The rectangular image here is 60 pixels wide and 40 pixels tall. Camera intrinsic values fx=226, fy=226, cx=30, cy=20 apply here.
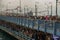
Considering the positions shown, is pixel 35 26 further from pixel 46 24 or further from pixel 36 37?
pixel 46 24

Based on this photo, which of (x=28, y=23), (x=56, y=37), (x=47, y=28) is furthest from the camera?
(x=28, y=23)

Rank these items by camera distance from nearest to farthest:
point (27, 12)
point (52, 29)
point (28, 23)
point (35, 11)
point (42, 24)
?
1. point (52, 29)
2. point (42, 24)
3. point (28, 23)
4. point (35, 11)
5. point (27, 12)

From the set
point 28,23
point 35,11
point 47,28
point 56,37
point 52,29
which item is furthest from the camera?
point 35,11

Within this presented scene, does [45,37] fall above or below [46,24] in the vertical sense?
below

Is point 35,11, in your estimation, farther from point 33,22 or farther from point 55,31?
point 55,31

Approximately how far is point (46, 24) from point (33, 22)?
6.08m

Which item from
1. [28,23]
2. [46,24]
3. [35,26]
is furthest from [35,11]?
[46,24]

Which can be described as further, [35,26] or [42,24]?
[35,26]

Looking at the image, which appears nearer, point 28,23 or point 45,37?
point 45,37

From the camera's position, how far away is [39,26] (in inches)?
975

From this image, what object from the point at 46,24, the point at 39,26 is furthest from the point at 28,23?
the point at 46,24

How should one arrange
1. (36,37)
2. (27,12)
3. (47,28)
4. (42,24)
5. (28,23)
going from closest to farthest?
(47,28) < (42,24) < (36,37) < (28,23) < (27,12)

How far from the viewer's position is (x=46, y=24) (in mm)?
22031

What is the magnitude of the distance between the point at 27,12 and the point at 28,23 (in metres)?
35.9
